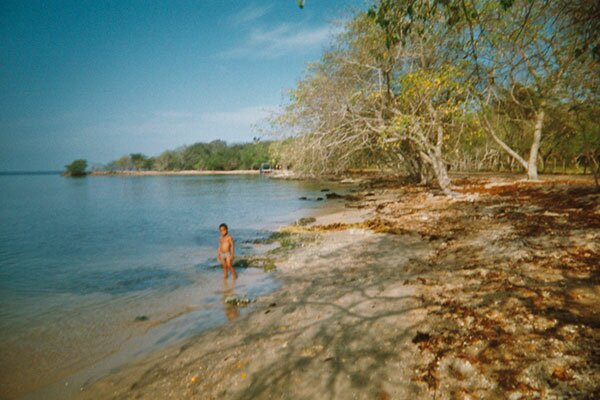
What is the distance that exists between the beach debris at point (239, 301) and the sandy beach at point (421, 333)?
0.32 m

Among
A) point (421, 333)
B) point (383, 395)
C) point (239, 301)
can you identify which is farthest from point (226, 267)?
point (383, 395)

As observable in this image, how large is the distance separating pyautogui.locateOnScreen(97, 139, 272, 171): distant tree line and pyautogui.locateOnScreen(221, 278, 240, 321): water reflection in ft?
371

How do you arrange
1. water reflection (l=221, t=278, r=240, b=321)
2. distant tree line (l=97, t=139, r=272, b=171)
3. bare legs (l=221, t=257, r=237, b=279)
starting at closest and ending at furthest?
water reflection (l=221, t=278, r=240, b=321)
bare legs (l=221, t=257, r=237, b=279)
distant tree line (l=97, t=139, r=272, b=171)

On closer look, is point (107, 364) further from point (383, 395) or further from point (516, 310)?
point (516, 310)

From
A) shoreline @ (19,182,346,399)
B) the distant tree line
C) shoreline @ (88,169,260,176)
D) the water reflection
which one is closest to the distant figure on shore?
the water reflection

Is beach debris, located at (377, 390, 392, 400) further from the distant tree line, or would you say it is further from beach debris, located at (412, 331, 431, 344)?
the distant tree line

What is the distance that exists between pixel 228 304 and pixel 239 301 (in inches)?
12.4

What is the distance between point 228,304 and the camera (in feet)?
24.3

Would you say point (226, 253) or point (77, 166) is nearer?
point (226, 253)

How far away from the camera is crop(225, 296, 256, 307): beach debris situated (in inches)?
285

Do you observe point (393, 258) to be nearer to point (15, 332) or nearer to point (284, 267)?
point (284, 267)

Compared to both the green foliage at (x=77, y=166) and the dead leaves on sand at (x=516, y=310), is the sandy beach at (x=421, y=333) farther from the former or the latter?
the green foliage at (x=77, y=166)

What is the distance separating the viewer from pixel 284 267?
31.5 feet

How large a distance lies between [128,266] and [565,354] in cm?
1352
